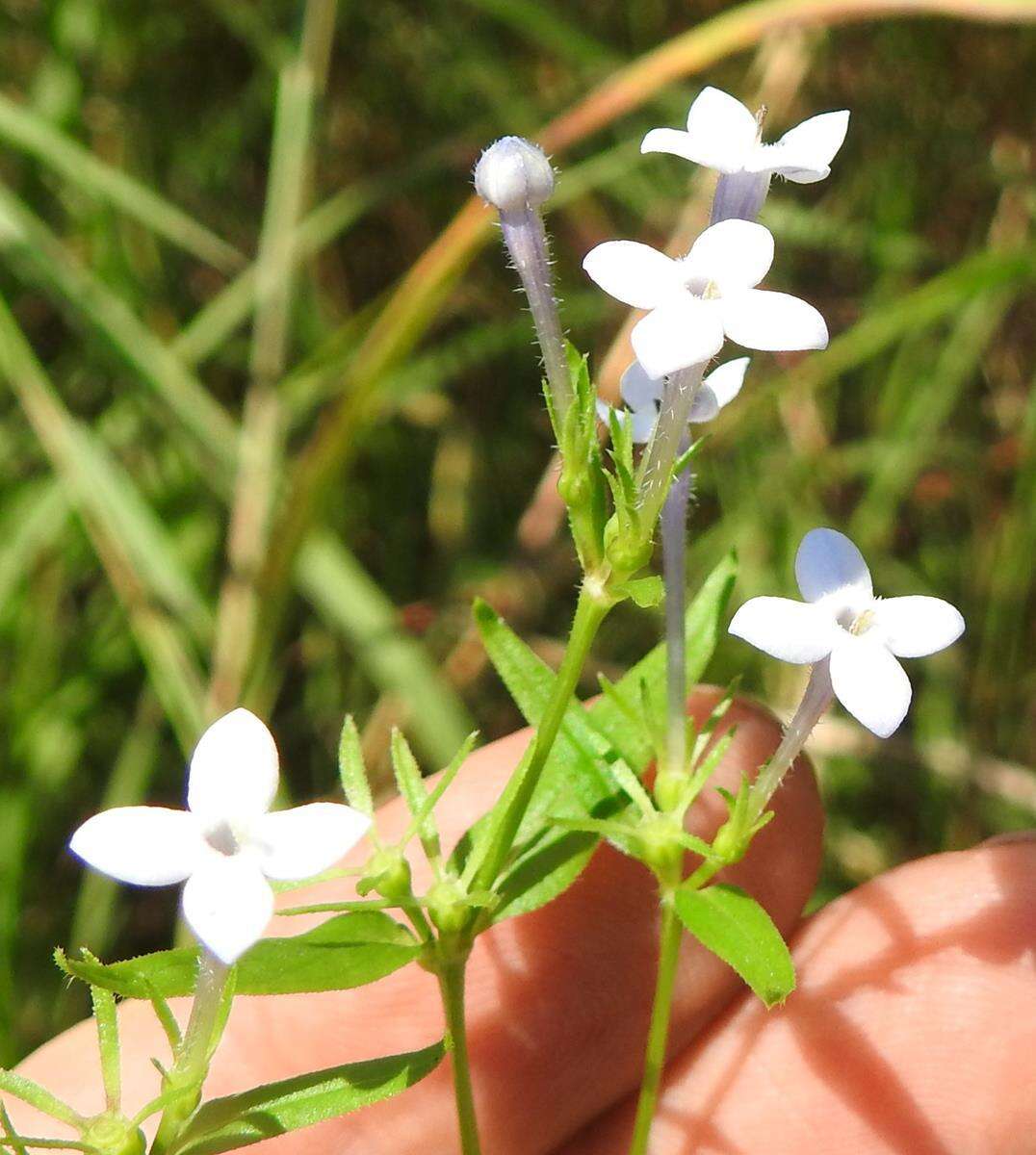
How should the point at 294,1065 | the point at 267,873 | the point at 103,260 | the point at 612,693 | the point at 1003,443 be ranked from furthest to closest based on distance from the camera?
the point at 1003,443 → the point at 103,260 → the point at 294,1065 → the point at 612,693 → the point at 267,873

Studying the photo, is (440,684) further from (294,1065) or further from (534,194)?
(534,194)

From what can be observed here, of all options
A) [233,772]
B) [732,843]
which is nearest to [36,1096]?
[233,772]

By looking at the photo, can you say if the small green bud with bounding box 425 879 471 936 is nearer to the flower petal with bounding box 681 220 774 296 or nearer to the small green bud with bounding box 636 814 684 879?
the small green bud with bounding box 636 814 684 879

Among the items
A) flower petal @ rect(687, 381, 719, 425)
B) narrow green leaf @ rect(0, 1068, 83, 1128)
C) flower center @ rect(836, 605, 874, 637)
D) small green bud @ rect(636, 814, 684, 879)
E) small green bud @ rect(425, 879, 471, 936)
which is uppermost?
flower petal @ rect(687, 381, 719, 425)

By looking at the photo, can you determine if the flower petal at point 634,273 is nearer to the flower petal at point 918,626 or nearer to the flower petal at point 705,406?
the flower petal at point 705,406

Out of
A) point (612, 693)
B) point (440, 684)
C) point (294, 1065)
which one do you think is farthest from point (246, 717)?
point (440, 684)


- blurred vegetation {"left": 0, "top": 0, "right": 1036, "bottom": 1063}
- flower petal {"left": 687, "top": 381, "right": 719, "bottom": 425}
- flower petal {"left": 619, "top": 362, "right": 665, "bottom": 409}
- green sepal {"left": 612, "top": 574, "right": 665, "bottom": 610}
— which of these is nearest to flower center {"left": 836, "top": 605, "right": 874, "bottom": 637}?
green sepal {"left": 612, "top": 574, "right": 665, "bottom": 610}

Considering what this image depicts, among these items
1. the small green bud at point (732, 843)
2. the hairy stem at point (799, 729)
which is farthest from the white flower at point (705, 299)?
the small green bud at point (732, 843)
